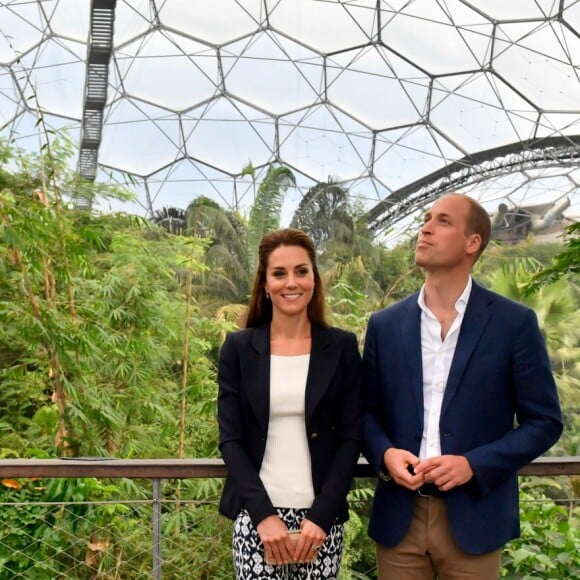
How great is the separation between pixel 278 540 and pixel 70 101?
35.3m

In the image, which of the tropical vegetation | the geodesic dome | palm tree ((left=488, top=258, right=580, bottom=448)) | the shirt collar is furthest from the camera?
the geodesic dome

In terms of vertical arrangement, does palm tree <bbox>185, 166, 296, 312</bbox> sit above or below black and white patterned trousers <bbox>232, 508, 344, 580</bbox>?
above

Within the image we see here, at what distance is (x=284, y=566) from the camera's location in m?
2.94

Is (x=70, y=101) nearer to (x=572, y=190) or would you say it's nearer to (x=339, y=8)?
(x=339, y=8)

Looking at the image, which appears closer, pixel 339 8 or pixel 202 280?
pixel 202 280

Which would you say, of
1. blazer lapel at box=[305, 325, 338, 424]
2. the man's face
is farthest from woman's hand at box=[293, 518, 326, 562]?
the man's face

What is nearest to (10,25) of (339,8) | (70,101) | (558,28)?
(70,101)

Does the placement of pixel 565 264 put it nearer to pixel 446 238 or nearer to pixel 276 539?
pixel 446 238

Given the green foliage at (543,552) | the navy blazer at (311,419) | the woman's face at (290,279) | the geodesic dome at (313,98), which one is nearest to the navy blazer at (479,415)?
the navy blazer at (311,419)

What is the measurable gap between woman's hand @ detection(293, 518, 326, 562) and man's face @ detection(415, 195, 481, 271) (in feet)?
3.12

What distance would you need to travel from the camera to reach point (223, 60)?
117ft

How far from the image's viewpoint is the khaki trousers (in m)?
2.88

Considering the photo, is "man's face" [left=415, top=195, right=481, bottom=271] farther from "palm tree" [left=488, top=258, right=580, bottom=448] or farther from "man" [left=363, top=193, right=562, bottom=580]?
"palm tree" [left=488, top=258, right=580, bottom=448]

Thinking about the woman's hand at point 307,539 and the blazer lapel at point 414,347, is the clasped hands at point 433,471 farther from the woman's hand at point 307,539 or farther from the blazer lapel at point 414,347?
the woman's hand at point 307,539
